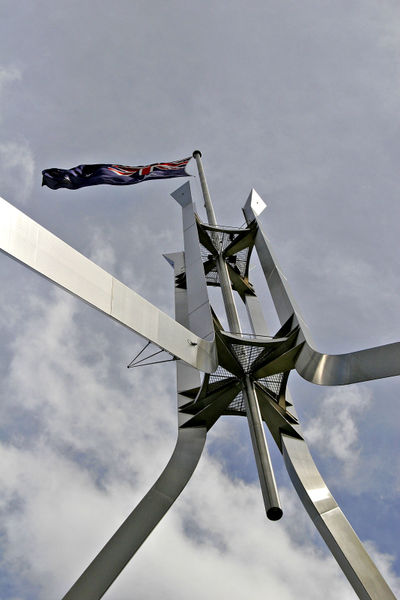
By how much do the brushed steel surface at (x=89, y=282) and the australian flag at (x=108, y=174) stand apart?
857 centimetres

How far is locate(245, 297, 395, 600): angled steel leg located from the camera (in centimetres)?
1216

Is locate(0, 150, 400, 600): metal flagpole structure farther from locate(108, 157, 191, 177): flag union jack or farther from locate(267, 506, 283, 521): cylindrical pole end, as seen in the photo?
locate(108, 157, 191, 177): flag union jack

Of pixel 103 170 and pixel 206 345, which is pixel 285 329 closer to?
pixel 206 345

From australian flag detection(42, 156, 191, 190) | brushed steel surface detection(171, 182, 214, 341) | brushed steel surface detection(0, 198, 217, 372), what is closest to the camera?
brushed steel surface detection(0, 198, 217, 372)

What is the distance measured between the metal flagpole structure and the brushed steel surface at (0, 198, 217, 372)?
2 cm

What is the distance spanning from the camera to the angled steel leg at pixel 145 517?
1284cm

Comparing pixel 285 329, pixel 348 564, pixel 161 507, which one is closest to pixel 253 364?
pixel 285 329

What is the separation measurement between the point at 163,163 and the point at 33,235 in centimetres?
Answer: 1423

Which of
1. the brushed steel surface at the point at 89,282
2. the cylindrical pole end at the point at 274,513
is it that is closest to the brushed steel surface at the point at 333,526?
the cylindrical pole end at the point at 274,513

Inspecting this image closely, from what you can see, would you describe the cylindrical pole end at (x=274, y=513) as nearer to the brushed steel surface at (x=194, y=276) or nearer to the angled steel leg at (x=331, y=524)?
the angled steel leg at (x=331, y=524)

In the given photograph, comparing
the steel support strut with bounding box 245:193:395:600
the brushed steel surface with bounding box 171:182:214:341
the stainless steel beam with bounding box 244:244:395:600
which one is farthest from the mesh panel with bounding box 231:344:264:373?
the stainless steel beam with bounding box 244:244:395:600

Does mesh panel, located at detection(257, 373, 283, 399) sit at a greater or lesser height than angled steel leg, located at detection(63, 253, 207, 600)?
greater

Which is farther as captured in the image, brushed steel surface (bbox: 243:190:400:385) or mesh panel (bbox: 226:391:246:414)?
mesh panel (bbox: 226:391:246:414)

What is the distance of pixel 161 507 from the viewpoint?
1484cm
